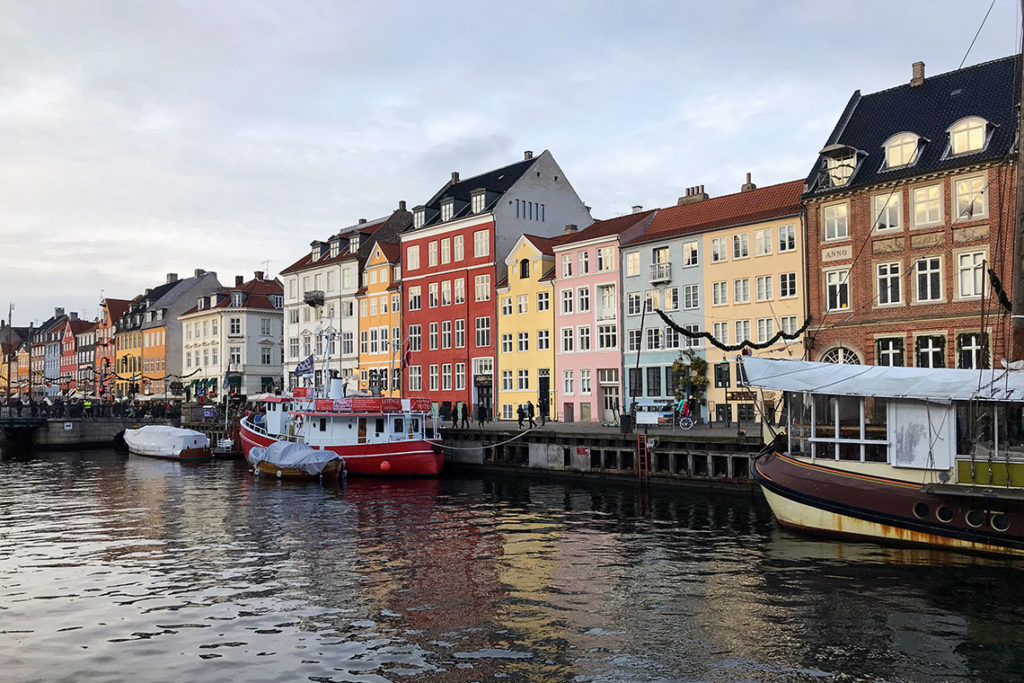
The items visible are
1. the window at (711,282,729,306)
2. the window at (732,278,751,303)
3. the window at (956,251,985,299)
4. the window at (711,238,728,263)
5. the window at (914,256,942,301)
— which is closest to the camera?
the window at (956,251,985,299)

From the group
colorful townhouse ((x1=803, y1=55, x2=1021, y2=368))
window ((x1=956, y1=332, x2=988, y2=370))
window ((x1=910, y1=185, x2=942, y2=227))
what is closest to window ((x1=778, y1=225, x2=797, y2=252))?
colorful townhouse ((x1=803, y1=55, x2=1021, y2=368))

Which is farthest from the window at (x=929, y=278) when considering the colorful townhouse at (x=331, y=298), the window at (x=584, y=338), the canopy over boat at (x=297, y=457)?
the colorful townhouse at (x=331, y=298)

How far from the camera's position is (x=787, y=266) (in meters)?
48.0

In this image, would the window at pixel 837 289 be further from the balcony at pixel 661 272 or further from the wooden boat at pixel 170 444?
the wooden boat at pixel 170 444

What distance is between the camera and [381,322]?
7656 centimetres

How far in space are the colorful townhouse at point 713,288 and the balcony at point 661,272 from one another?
0.20 ft

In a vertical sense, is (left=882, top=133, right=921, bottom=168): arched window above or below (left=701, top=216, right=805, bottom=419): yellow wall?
above

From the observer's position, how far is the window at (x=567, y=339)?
198 feet

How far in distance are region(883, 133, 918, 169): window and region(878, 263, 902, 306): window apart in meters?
4.90

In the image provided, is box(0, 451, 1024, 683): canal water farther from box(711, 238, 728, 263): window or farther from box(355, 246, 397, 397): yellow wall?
box(355, 246, 397, 397): yellow wall

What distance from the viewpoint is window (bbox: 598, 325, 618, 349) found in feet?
188

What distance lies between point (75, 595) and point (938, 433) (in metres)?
21.9

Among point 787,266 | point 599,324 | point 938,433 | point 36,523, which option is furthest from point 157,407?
point 938,433

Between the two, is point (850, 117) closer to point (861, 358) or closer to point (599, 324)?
point (861, 358)
